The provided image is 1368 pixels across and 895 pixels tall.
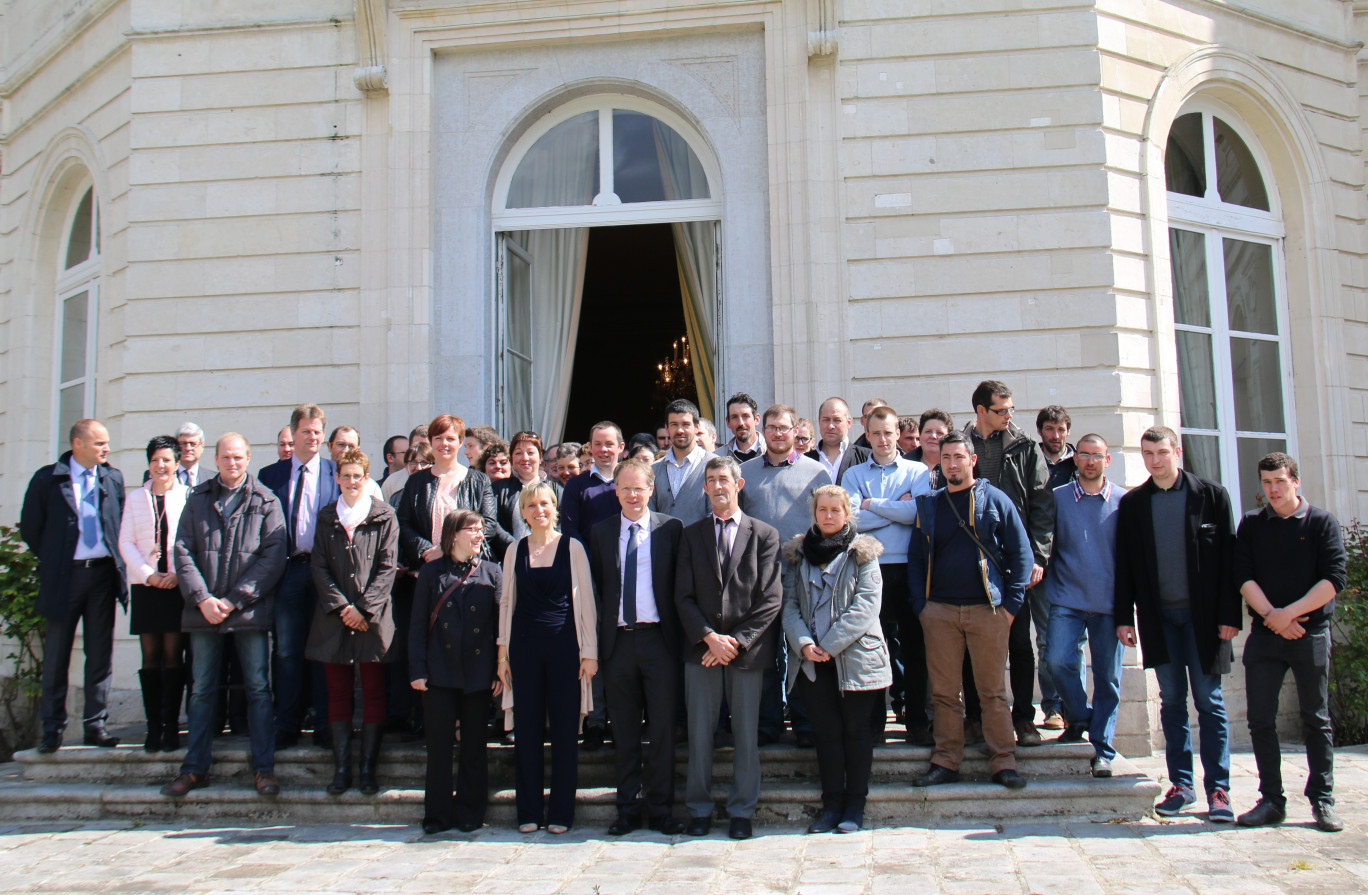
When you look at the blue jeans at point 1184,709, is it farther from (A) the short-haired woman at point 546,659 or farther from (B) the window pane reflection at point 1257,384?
(B) the window pane reflection at point 1257,384

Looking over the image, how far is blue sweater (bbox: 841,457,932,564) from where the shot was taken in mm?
5680

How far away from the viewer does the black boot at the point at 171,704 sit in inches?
236

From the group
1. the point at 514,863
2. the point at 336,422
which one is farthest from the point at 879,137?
the point at 514,863

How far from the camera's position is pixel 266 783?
18.4 ft

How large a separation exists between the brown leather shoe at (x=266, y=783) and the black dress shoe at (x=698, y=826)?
2177 mm

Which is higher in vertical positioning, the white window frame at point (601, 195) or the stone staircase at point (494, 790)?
the white window frame at point (601, 195)

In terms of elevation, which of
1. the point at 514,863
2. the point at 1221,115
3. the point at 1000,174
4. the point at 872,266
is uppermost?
the point at 1221,115

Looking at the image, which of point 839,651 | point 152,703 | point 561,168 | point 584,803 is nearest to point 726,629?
point 839,651

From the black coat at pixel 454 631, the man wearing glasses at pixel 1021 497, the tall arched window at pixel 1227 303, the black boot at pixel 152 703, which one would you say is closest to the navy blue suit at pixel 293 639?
the black boot at pixel 152 703

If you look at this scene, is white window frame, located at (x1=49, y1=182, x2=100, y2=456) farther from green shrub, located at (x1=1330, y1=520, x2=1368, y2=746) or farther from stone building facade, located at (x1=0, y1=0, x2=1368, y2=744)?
green shrub, located at (x1=1330, y1=520, x2=1368, y2=746)

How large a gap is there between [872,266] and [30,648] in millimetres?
7166

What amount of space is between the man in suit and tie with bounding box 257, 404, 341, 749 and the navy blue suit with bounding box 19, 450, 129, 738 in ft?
3.44

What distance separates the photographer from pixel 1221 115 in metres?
9.01

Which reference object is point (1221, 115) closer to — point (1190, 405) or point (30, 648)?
point (1190, 405)
